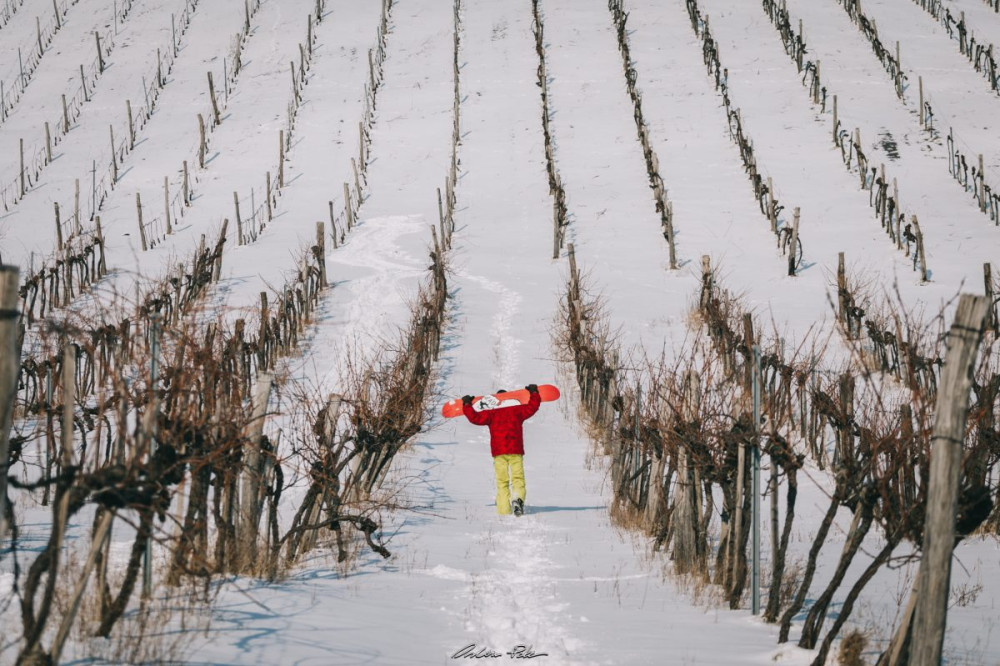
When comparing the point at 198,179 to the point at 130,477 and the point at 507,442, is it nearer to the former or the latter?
the point at 507,442

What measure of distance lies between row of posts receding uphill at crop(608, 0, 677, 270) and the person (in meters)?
12.9

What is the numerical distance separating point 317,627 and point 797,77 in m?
31.3

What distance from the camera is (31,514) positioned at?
8.09 m

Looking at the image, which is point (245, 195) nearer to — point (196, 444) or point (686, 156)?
point (686, 156)

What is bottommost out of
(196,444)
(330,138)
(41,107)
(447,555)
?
(447,555)

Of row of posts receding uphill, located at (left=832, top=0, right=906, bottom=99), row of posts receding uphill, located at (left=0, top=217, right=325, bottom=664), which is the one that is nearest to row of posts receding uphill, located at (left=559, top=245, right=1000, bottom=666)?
row of posts receding uphill, located at (left=0, top=217, right=325, bottom=664)

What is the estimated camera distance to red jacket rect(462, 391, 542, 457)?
29.1ft

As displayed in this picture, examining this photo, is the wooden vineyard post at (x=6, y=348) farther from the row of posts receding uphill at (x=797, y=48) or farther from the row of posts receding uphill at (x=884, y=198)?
the row of posts receding uphill at (x=797, y=48)

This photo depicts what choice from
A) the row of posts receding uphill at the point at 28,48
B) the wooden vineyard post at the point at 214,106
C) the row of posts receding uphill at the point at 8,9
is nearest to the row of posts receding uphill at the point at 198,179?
the wooden vineyard post at the point at 214,106

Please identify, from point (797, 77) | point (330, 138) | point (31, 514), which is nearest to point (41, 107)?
point (330, 138)

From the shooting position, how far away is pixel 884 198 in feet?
71.8

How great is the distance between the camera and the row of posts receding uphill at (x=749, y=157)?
20656 millimetres

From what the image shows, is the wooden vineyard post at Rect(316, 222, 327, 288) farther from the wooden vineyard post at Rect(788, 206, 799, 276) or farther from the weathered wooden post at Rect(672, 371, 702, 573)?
the weathered wooden post at Rect(672, 371, 702, 573)

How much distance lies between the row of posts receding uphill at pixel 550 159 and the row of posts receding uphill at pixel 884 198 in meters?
7.65
